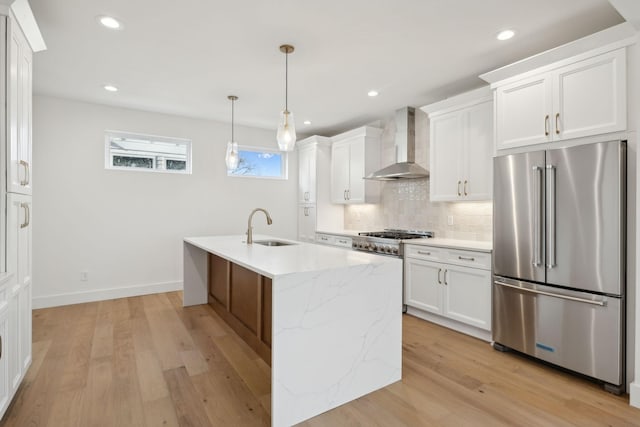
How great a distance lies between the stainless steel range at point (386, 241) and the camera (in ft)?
12.7

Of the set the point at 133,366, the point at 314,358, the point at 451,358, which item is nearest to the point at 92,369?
the point at 133,366

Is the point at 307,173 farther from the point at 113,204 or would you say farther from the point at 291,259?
the point at 291,259

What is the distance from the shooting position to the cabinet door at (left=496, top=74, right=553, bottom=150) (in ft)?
8.56

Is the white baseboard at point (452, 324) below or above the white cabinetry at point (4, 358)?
below

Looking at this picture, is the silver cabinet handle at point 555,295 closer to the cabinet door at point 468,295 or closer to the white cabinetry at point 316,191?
the cabinet door at point 468,295

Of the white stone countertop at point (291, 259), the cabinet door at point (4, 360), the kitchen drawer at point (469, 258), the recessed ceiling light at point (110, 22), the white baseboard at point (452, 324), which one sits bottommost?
the white baseboard at point (452, 324)

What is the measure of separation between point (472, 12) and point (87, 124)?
4550 millimetres

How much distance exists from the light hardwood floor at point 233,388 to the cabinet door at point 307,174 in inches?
112

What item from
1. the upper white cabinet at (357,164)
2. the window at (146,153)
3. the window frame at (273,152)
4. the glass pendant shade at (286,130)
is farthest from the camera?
the window frame at (273,152)

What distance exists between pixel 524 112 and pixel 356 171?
2.58 meters

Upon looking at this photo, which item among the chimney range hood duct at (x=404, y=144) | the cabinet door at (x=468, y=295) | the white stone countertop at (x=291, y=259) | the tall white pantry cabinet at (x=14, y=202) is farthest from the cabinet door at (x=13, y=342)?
the chimney range hood duct at (x=404, y=144)

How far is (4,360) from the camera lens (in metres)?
1.90

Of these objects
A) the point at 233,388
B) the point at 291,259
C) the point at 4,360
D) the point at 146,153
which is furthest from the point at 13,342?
the point at 146,153

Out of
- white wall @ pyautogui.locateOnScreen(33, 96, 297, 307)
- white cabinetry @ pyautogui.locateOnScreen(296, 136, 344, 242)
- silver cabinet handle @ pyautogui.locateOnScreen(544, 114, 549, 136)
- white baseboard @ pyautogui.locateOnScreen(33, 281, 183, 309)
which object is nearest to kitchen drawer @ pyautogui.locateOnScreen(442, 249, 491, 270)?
silver cabinet handle @ pyautogui.locateOnScreen(544, 114, 549, 136)
